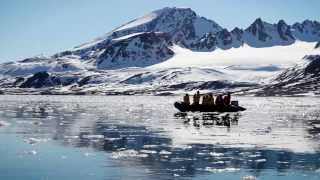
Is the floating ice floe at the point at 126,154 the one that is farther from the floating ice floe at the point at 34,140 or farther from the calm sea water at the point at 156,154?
the floating ice floe at the point at 34,140

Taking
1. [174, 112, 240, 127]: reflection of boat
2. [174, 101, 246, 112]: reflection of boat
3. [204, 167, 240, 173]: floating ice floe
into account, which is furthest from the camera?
[174, 101, 246, 112]: reflection of boat

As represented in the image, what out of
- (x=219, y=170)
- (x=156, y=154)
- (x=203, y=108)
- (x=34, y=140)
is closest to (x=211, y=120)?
(x=203, y=108)

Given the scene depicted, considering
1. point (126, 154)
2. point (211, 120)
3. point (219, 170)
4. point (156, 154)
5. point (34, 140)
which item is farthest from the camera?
point (211, 120)

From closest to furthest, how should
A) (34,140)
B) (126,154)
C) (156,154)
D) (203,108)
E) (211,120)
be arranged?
(126,154) < (156,154) < (34,140) < (211,120) < (203,108)

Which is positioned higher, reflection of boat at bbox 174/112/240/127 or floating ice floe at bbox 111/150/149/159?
reflection of boat at bbox 174/112/240/127

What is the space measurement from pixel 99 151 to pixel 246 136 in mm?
16306

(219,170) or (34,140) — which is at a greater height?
(34,140)

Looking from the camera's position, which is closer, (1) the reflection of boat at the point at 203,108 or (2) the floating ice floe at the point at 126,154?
(2) the floating ice floe at the point at 126,154

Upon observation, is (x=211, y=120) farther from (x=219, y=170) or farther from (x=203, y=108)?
(x=219, y=170)

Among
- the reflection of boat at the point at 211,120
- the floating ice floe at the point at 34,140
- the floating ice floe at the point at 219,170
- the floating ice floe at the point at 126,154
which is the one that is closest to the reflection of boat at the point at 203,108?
the reflection of boat at the point at 211,120

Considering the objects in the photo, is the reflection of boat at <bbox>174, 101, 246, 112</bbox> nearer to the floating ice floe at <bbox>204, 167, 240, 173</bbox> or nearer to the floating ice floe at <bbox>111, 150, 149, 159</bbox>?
the floating ice floe at <bbox>111, 150, 149, 159</bbox>

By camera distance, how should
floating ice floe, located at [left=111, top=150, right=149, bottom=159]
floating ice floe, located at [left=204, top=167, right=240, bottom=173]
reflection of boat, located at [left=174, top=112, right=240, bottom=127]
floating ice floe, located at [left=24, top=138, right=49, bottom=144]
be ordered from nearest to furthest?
floating ice floe, located at [left=204, top=167, right=240, bottom=173]
floating ice floe, located at [left=111, top=150, right=149, bottom=159]
floating ice floe, located at [left=24, top=138, right=49, bottom=144]
reflection of boat, located at [left=174, top=112, right=240, bottom=127]

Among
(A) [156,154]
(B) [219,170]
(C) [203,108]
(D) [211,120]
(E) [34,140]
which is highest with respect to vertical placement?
(C) [203,108]

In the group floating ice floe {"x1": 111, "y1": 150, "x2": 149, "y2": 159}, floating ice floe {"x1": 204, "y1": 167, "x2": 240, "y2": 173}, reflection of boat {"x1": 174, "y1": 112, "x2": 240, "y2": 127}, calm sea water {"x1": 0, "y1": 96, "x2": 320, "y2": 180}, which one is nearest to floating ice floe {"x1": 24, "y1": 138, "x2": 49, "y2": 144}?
calm sea water {"x1": 0, "y1": 96, "x2": 320, "y2": 180}
